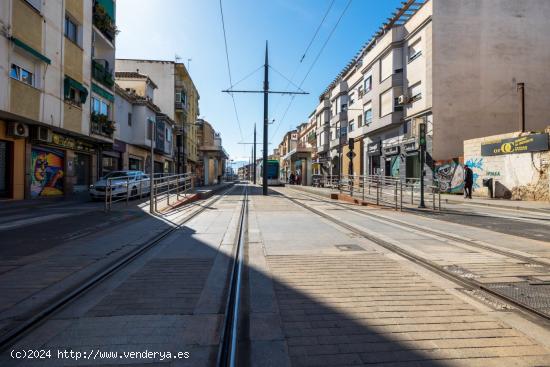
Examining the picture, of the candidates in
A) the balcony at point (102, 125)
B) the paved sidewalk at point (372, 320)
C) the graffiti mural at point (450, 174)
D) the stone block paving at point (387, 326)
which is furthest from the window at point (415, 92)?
the stone block paving at point (387, 326)

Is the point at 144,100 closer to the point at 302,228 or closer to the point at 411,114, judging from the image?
the point at 411,114

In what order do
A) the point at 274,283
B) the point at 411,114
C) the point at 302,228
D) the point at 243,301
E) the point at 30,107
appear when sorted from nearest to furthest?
the point at 243,301 < the point at 274,283 < the point at 302,228 < the point at 30,107 < the point at 411,114

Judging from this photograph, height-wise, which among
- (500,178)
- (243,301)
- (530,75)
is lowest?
(243,301)

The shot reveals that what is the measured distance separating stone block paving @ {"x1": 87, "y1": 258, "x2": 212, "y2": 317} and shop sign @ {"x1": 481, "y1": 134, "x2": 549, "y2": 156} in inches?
769

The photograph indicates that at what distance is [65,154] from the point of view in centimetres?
1994

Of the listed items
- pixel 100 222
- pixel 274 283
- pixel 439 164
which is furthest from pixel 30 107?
pixel 439 164

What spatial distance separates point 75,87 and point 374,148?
1018 inches

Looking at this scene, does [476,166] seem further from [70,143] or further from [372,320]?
[70,143]

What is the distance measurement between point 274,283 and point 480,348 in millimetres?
2226

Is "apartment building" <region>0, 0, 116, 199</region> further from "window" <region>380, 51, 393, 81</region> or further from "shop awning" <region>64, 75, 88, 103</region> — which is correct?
"window" <region>380, 51, 393, 81</region>

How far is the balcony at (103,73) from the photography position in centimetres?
2195

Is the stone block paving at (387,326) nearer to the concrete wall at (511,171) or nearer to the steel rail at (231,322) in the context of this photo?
the steel rail at (231,322)

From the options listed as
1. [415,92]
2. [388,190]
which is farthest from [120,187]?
[415,92]

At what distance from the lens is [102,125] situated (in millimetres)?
22375
